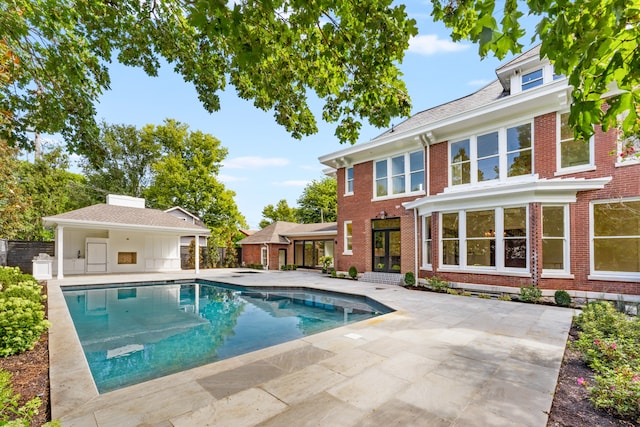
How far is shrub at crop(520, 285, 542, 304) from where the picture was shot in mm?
8938

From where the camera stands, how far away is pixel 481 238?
1063cm

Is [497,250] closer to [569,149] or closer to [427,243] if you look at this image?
[427,243]

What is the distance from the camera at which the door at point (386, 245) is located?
13820mm

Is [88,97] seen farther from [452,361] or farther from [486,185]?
[486,185]

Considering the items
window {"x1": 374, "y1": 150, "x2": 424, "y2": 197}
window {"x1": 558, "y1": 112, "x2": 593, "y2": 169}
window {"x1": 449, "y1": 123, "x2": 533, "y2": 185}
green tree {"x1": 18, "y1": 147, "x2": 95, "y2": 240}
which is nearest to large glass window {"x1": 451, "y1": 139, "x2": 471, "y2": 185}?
window {"x1": 449, "y1": 123, "x2": 533, "y2": 185}

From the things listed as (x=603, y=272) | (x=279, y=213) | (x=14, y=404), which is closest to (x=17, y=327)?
(x=14, y=404)

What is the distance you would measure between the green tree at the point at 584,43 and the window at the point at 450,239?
9.14m

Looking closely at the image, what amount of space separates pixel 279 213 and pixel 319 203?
5.18 meters

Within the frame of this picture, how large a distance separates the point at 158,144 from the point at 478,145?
27.6m

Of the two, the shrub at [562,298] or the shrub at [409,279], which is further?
the shrub at [409,279]

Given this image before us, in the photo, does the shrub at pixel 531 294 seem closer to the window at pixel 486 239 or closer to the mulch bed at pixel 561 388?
the window at pixel 486 239

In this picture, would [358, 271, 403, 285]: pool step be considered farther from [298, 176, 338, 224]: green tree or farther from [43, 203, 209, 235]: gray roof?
[298, 176, 338, 224]: green tree

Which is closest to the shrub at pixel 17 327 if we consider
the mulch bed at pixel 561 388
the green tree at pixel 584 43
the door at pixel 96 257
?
the mulch bed at pixel 561 388

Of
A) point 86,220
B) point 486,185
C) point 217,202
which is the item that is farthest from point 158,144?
point 486,185
